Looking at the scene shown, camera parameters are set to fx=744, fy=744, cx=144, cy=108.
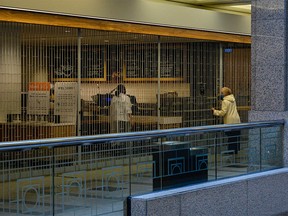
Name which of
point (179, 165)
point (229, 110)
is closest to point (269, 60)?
point (179, 165)

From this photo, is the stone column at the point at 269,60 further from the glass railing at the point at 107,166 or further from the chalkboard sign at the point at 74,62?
the chalkboard sign at the point at 74,62

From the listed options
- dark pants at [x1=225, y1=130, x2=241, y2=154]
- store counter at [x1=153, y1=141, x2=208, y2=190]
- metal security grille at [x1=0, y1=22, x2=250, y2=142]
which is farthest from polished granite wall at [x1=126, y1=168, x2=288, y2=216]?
metal security grille at [x1=0, y1=22, x2=250, y2=142]

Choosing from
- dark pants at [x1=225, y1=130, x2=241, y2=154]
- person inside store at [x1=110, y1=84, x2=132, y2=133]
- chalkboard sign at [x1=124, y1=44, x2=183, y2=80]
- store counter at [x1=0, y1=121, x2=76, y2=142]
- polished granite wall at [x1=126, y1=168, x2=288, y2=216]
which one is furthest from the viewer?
chalkboard sign at [x1=124, y1=44, x2=183, y2=80]

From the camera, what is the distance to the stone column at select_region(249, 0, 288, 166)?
41.6ft

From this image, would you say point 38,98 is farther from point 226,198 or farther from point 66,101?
point 226,198

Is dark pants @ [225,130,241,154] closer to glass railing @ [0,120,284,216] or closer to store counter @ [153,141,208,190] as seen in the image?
glass railing @ [0,120,284,216]

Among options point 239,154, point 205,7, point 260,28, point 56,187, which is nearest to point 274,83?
point 260,28

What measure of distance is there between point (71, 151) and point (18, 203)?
973mm

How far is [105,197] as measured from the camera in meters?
8.81

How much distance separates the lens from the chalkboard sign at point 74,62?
15070 mm

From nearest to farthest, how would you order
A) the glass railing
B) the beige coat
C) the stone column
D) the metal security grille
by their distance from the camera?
the glass railing → the stone column → the metal security grille → the beige coat

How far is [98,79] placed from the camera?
1614 cm

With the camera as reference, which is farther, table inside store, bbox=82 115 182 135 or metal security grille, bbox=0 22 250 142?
table inside store, bbox=82 115 182 135

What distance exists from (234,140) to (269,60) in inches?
89.3
